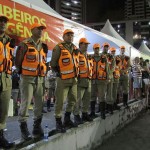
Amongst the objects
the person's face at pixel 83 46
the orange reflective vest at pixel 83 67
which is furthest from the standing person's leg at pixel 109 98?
the person's face at pixel 83 46

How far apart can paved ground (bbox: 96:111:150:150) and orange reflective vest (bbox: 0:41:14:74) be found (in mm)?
3488

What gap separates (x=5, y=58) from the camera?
14.5 feet

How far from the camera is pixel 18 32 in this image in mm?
5488

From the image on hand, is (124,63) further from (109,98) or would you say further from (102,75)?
(102,75)

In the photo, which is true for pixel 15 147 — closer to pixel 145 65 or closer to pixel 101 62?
pixel 101 62

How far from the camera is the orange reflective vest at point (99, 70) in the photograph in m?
7.85

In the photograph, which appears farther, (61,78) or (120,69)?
(120,69)

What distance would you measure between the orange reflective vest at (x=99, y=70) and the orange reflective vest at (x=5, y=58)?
12.0 feet

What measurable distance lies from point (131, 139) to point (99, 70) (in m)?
1.91

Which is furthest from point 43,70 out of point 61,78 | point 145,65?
point 145,65

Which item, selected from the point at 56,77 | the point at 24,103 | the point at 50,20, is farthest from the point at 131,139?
the point at 24,103

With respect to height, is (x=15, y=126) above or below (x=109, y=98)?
below

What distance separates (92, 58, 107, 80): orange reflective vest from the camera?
7848 millimetres

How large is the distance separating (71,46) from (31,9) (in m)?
1.02
